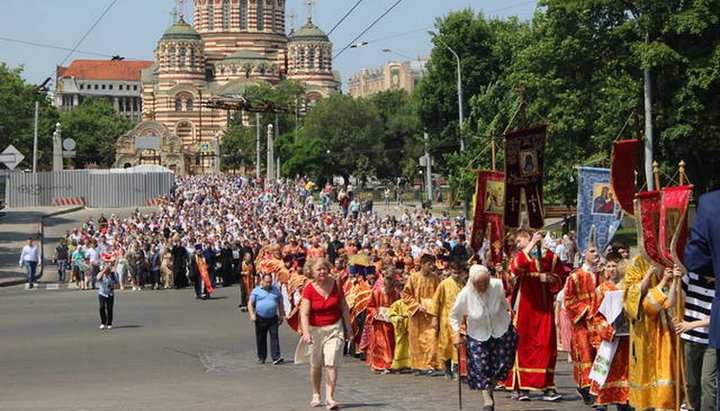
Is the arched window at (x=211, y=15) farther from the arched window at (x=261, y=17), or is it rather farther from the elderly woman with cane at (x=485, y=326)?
the elderly woman with cane at (x=485, y=326)

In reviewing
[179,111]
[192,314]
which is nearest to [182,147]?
[179,111]

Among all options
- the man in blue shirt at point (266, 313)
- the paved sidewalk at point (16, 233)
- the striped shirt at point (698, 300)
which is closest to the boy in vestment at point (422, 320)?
the man in blue shirt at point (266, 313)

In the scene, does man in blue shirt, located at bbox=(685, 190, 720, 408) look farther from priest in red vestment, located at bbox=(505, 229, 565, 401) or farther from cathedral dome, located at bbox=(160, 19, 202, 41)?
cathedral dome, located at bbox=(160, 19, 202, 41)

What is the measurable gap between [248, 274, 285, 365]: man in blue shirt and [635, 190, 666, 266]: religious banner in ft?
19.8

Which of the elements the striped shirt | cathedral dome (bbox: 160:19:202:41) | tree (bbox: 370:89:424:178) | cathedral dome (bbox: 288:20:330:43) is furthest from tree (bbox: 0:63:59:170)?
the striped shirt

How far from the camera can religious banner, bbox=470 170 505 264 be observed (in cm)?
1577

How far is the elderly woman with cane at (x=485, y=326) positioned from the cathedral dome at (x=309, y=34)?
126 metres

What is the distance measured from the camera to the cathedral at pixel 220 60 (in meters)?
135

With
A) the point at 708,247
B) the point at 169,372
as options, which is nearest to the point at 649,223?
the point at 708,247

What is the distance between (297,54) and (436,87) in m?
73.6

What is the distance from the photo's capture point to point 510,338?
10875 mm

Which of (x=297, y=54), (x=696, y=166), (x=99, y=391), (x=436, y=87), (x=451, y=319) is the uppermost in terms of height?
(x=297, y=54)

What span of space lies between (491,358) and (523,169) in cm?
330

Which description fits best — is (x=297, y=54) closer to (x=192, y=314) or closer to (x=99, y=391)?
(x=192, y=314)
